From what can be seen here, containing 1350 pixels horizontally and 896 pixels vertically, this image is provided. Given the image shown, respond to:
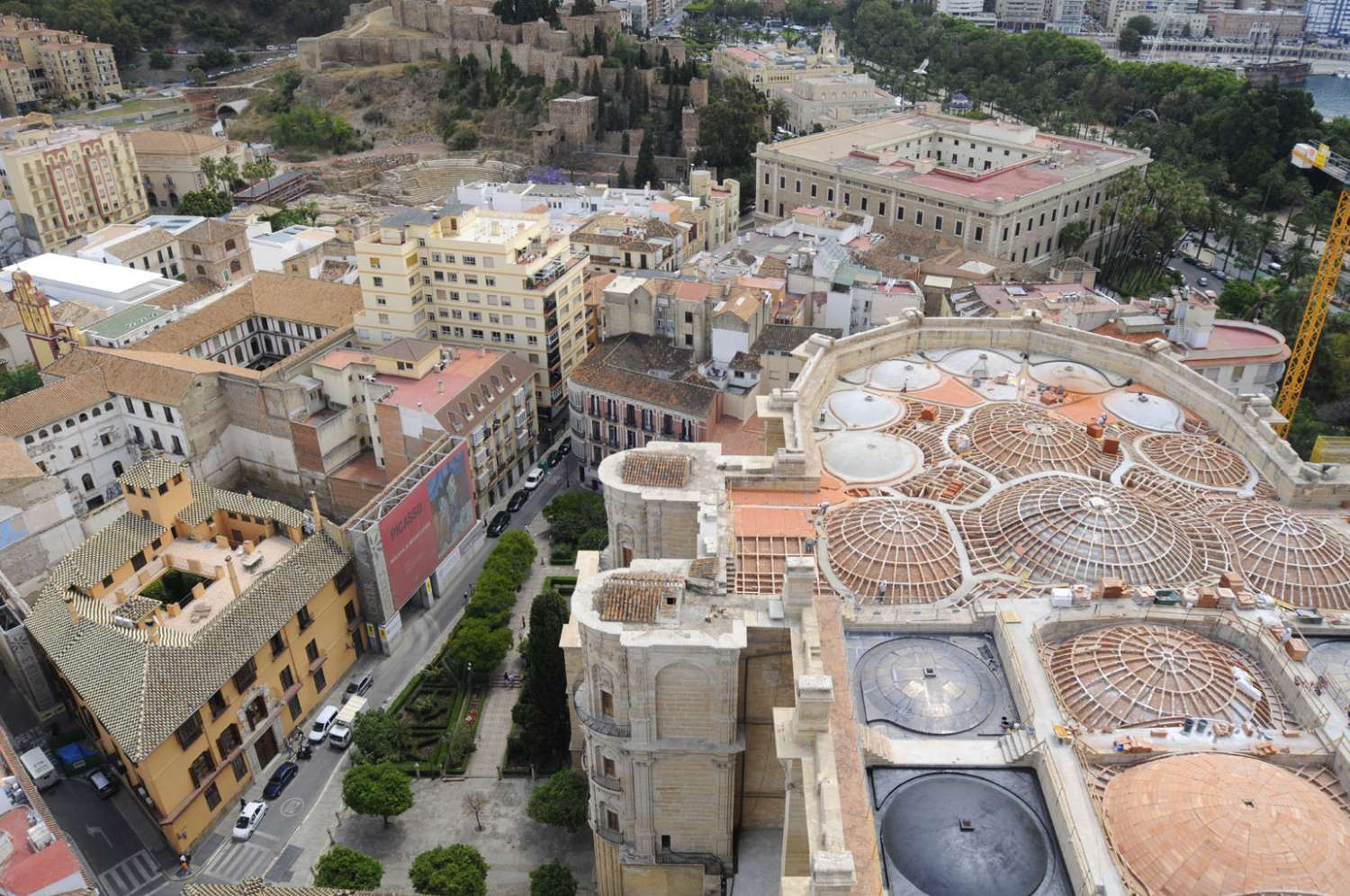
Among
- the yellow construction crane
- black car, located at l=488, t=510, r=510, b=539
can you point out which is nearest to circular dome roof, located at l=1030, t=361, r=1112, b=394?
the yellow construction crane

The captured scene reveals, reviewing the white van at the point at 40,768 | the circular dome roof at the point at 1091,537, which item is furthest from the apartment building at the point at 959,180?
the white van at the point at 40,768

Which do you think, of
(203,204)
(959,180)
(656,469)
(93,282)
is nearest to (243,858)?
(656,469)

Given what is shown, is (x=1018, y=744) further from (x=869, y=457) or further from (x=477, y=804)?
(x=477, y=804)

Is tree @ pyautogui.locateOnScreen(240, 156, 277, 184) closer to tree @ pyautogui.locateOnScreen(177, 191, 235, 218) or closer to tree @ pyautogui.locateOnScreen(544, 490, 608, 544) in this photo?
tree @ pyautogui.locateOnScreen(177, 191, 235, 218)

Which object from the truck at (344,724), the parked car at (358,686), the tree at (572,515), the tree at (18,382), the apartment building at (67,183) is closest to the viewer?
the truck at (344,724)

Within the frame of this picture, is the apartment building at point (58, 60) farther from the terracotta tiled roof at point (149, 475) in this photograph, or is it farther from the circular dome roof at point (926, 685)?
the circular dome roof at point (926, 685)

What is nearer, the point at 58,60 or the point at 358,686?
the point at 358,686
